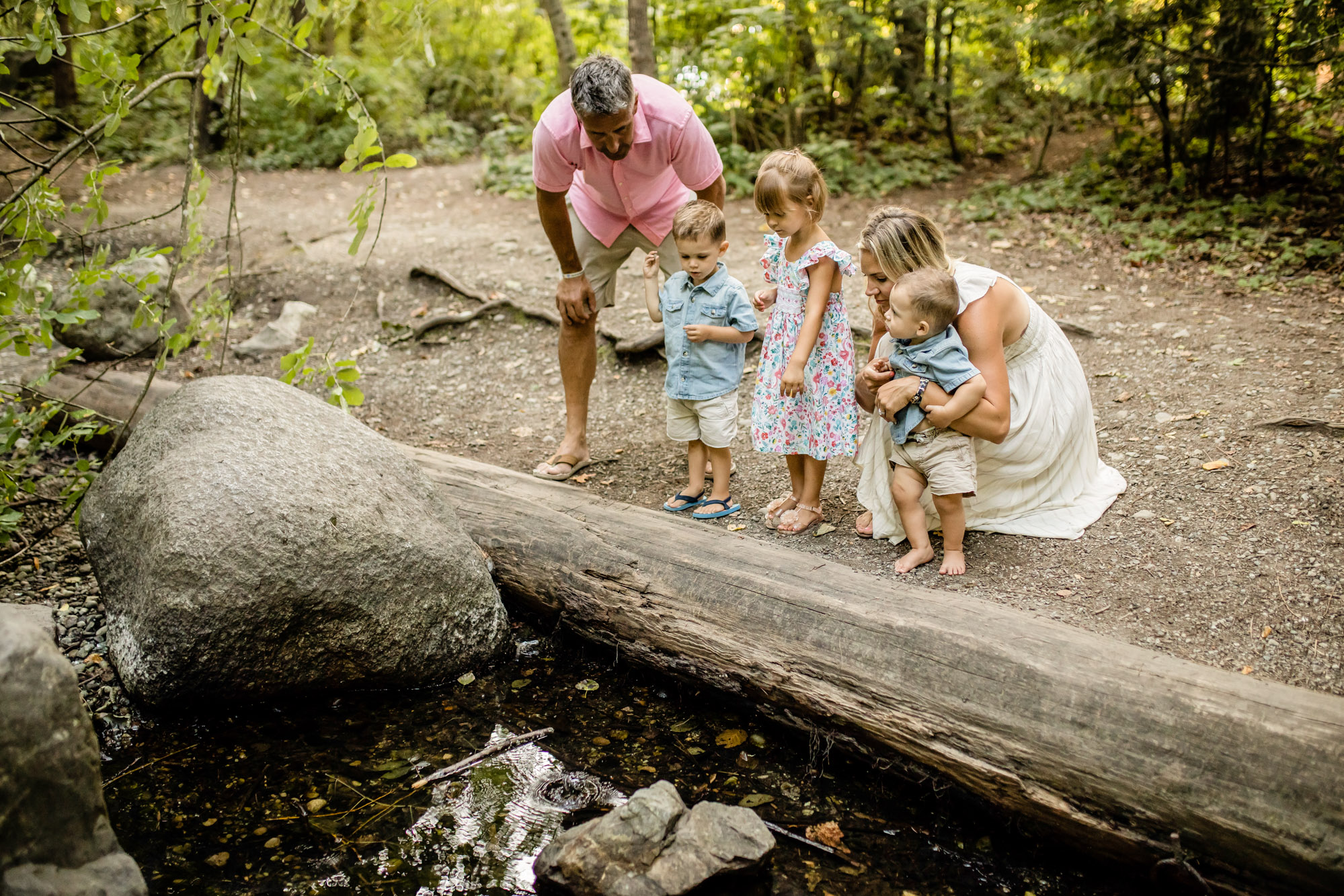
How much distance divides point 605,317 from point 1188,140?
5101mm

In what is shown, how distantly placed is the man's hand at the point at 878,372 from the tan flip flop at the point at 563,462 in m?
1.78

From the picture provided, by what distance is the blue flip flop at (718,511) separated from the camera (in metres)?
3.99

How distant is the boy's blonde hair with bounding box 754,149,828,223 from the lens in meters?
3.32

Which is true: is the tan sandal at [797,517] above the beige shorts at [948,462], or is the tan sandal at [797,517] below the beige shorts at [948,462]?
below

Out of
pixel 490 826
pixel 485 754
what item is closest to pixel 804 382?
pixel 485 754

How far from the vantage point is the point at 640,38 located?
26.4 ft

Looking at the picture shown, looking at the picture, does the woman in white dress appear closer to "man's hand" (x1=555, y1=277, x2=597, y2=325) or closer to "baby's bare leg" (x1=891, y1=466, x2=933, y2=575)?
"baby's bare leg" (x1=891, y1=466, x2=933, y2=575)

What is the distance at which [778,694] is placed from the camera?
9.73 ft

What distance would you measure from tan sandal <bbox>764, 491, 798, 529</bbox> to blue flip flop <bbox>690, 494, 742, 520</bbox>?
150 millimetres

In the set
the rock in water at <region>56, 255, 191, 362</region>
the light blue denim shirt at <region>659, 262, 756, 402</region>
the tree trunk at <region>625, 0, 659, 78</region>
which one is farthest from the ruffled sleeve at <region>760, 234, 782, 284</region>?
the tree trunk at <region>625, 0, 659, 78</region>

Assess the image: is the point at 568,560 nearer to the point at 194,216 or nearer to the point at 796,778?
the point at 796,778

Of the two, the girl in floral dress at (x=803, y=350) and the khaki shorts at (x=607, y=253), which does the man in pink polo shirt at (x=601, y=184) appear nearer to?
the khaki shorts at (x=607, y=253)

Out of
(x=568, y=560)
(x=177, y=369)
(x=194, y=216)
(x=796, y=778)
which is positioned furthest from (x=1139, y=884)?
(x=177, y=369)

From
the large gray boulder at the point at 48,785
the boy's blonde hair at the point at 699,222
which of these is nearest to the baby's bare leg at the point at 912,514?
the boy's blonde hair at the point at 699,222
